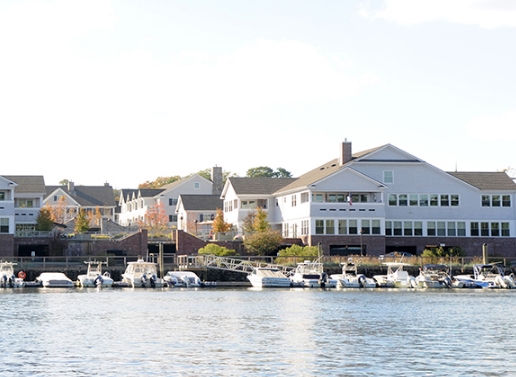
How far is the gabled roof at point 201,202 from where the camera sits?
13000 centimetres

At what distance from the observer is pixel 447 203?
317 feet

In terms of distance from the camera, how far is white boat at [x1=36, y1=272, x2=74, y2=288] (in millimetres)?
75125

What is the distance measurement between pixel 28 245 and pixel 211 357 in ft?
205

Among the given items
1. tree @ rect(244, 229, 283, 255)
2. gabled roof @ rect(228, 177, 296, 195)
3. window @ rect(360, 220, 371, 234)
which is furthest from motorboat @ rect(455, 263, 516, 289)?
gabled roof @ rect(228, 177, 296, 195)

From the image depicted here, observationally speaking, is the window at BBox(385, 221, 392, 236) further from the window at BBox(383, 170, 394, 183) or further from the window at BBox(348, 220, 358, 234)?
the window at BBox(383, 170, 394, 183)

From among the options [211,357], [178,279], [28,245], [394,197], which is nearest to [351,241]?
[394,197]

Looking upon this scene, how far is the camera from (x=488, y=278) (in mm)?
78562

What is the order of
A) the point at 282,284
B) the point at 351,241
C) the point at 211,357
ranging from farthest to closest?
1. the point at 351,241
2. the point at 282,284
3. the point at 211,357

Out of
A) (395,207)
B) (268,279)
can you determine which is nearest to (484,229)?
(395,207)

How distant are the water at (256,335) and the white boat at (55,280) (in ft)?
24.2

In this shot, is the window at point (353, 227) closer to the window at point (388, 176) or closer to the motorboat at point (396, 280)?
the window at point (388, 176)

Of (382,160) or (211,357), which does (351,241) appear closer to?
(382,160)

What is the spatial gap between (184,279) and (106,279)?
249 inches

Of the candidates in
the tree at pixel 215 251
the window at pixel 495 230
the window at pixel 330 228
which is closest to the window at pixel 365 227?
the window at pixel 330 228
